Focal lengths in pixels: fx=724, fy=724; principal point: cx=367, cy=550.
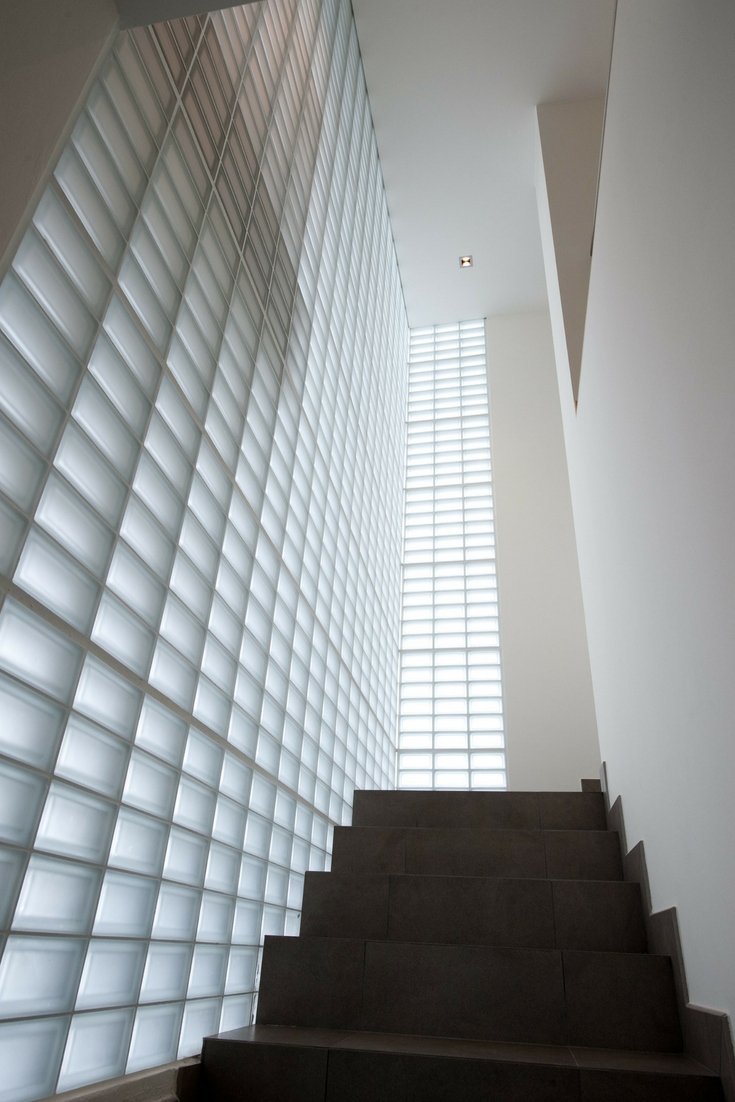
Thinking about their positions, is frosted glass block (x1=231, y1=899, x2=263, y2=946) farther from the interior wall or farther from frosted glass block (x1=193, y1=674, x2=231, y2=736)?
the interior wall

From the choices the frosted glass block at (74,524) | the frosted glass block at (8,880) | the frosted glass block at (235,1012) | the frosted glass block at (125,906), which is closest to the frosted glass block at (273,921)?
the frosted glass block at (235,1012)

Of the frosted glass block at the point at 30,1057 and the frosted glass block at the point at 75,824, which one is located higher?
the frosted glass block at the point at 75,824

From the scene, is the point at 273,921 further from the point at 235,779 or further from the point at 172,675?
the point at 172,675

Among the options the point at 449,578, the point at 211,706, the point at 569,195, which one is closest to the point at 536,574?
the point at 449,578

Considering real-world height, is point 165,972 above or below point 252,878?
below

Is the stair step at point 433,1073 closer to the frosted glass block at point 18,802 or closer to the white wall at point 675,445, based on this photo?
the white wall at point 675,445

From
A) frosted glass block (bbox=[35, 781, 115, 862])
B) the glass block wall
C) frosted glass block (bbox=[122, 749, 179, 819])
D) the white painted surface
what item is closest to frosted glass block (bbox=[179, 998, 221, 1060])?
the glass block wall

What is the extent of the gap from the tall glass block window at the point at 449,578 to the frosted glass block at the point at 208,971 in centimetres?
348

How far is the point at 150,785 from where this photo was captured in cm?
185

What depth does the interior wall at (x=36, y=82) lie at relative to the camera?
1231 mm

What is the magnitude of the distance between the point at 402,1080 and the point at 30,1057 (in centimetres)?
92

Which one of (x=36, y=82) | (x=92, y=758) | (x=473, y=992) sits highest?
(x=36, y=82)

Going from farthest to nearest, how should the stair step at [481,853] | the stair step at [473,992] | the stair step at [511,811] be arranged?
the stair step at [511,811] → the stair step at [481,853] → the stair step at [473,992]

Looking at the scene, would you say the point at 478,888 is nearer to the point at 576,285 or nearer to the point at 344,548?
the point at 344,548
